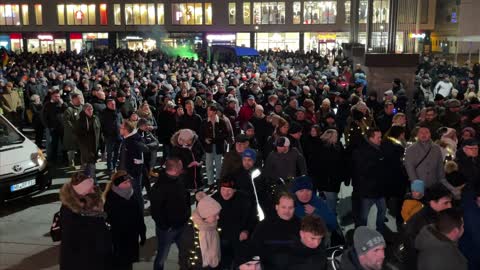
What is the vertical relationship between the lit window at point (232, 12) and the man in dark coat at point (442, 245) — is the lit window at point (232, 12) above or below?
above

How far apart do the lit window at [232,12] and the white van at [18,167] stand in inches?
1883

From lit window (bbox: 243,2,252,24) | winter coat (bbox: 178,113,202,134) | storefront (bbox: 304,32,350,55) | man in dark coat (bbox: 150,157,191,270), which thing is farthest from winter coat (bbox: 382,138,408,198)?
lit window (bbox: 243,2,252,24)

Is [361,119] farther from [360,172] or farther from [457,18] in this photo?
[457,18]

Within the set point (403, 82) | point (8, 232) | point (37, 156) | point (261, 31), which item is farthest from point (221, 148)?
point (261, 31)

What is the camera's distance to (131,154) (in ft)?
25.8

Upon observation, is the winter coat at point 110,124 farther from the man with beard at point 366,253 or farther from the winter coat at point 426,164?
the man with beard at point 366,253

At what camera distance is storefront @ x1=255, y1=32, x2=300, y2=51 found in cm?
5697

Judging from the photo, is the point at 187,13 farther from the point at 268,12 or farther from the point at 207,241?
the point at 207,241

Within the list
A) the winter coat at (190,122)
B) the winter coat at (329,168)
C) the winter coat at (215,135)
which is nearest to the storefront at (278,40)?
the winter coat at (190,122)

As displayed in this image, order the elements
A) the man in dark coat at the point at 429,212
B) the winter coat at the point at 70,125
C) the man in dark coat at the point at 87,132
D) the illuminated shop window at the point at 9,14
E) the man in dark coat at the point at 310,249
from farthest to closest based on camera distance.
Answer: the illuminated shop window at the point at 9,14 → the winter coat at the point at 70,125 → the man in dark coat at the point at 87,132 → the man in dark coat at the point at 429,212 → the man in dark coat at the point at 310,249

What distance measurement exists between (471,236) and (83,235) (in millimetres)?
3643

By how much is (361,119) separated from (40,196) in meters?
5.96

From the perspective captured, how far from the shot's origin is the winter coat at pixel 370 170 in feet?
23.4

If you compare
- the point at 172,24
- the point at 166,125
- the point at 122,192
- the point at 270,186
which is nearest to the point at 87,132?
the point at 166,125
